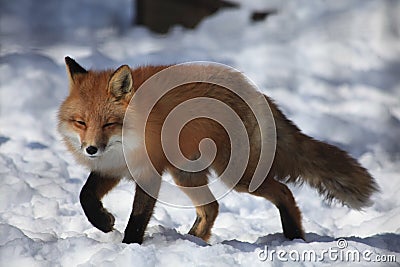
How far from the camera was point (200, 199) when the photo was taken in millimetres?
3135

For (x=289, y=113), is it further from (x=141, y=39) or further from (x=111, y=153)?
(x=111, y=153)

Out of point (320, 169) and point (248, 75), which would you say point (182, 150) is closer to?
point (320, 169)

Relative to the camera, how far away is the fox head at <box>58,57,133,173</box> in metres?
2.62

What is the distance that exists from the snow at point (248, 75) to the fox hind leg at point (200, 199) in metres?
0.09

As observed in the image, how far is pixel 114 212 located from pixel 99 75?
3.05 ft

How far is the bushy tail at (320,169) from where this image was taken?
3.02 metres

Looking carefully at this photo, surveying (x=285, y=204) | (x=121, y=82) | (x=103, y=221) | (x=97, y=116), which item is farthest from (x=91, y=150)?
(x=285, y=204)

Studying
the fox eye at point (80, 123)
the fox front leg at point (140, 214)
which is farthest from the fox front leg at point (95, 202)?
the fox eye at point (80, 123)

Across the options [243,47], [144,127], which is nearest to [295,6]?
[243,47]

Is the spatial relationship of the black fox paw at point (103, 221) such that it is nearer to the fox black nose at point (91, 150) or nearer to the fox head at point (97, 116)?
the fox head at point (97, 116)

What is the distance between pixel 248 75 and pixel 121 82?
2739 millimetres

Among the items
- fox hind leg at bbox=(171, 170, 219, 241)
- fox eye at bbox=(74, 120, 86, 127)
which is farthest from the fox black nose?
fox hind leg at bbox=(171, 170, 219, 241)

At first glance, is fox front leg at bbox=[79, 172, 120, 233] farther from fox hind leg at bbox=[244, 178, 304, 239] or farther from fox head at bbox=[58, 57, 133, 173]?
fox hind leg at bbox=[244, 178, 304, 239]

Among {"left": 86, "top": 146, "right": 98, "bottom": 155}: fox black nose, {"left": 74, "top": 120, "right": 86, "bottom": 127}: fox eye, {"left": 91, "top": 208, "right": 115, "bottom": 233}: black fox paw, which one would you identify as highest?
{"left": 74, "top": 120, "right": 86, "bottom": 127}: fox eye
